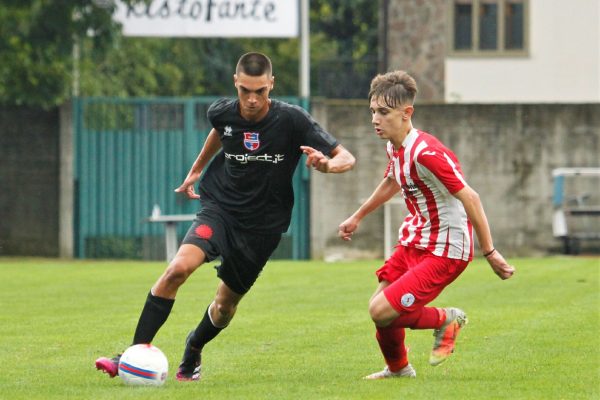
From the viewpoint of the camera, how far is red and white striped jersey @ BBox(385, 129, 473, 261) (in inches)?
331

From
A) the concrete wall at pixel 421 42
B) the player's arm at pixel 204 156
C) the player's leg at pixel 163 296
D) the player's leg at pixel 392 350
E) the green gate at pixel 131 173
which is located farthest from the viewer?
the concrete wall at pixel 421 42

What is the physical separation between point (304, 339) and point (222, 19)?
1524cm

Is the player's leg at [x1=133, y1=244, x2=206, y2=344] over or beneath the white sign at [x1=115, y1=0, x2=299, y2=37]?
beneath

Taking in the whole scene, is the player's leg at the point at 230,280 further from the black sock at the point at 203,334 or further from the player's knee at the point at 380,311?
the player's knee at the point at 380,311

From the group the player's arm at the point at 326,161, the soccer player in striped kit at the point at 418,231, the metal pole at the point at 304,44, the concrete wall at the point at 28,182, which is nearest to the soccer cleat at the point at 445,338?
the soccer player in striped kit at the point at 418,231

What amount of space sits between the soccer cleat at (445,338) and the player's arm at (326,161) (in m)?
1.15

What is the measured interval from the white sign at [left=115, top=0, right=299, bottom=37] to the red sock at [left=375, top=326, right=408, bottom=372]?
17.4 meters

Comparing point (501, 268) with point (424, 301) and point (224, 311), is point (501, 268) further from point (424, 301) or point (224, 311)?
point (224, 311)

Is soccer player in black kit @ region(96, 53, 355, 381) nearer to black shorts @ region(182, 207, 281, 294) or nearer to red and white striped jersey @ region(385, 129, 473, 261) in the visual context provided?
black shorts @ region(182, 207, 281, 294)

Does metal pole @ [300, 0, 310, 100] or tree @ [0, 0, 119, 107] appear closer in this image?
tree @ [0, 0, 119, 107]

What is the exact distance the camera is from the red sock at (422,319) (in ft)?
27.9

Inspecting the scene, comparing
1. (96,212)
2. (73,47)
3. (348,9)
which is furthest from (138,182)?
(348,9)

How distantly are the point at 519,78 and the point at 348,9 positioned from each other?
1249 cm

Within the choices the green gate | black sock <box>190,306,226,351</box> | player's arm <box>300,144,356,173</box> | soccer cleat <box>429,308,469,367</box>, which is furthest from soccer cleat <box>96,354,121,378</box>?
the green gate
